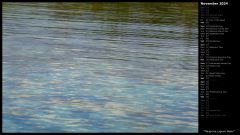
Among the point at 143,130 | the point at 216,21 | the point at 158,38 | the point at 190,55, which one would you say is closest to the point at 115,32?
the point at 158,38

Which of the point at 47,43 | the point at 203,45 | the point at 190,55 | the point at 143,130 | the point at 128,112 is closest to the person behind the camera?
the point at 203,45

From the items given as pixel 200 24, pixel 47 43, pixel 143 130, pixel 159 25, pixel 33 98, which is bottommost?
pixel 143 130

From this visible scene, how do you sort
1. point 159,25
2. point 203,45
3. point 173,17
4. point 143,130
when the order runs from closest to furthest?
point 203,45, point 143,130, point 159,25, point 173,17

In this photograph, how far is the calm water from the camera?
977 cm

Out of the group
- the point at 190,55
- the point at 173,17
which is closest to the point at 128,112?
the point at 190,55

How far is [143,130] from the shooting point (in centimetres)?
936

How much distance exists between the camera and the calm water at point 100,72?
9.77 meters

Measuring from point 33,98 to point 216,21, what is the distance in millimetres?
4247

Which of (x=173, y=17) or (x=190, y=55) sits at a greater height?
(x=173, y=17)

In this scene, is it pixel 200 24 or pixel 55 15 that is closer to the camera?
pixel 200 24

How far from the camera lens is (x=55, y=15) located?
18250mm

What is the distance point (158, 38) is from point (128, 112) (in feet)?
19.2

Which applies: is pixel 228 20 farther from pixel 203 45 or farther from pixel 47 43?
pixel 47 43

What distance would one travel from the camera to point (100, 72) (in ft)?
39.7
